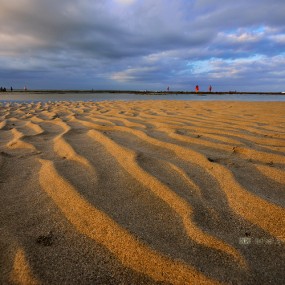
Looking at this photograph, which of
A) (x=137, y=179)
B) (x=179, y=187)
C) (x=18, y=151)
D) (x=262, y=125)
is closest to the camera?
(x=179, y=187)

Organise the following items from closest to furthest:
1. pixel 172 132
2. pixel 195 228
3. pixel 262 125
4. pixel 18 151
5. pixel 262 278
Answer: pixel 262 278 → pixel 195 228 → pixel 18 151 → pixel 172 132 → pixel 262 125

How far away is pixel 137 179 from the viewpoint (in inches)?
62.3

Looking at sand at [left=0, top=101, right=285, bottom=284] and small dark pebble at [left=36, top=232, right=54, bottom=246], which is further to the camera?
small dark pebble at [left=36, top=232, right=54, bottom=246]

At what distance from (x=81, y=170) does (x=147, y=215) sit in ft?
2.23

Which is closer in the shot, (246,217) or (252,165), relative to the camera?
(246,217)

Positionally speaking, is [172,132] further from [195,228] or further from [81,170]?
[195,228]

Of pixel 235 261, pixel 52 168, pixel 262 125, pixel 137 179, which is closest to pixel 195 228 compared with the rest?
pixel 235 261

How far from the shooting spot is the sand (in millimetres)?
895

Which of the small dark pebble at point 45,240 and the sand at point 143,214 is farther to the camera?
the small dark pebble at point 45,240

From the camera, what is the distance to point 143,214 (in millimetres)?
1229

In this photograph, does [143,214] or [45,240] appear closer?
[45,240]

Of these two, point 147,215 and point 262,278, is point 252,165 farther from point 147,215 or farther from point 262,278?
point 262,278

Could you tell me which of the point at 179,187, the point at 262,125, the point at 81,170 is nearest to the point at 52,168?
the point at 81,170

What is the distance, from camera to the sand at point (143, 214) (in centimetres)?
89
